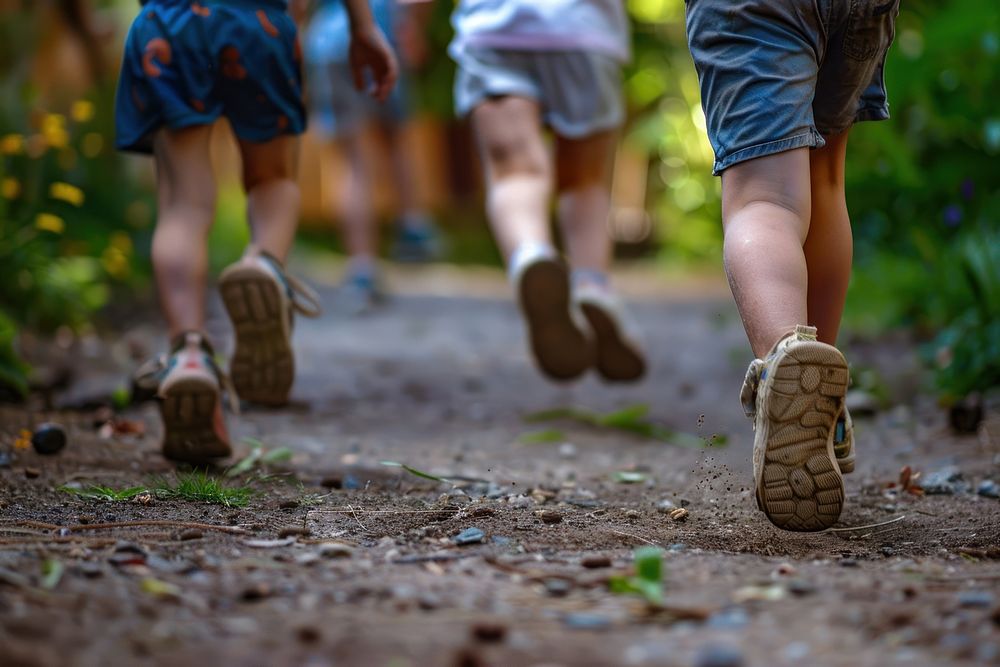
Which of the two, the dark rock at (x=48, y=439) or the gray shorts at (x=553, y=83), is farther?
the gray shorts at (x=553, y=83)

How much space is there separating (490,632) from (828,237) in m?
1.26

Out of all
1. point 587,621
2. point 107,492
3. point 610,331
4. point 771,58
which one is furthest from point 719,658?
point 610,331

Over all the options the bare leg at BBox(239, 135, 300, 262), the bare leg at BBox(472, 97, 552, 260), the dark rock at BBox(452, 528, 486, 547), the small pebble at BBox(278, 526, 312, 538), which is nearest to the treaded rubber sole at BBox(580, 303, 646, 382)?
the bare leg at BBox(472, 97, 552, 260)

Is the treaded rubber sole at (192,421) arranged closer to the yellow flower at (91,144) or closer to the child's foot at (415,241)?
the yellow flower at (91,144)

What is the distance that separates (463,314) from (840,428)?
4.16 m

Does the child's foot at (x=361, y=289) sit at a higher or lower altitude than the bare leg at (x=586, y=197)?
lower

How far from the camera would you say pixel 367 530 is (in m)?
1.89

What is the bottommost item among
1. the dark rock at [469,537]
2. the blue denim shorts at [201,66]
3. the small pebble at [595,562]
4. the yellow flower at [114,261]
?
the dark rock at [469,537]

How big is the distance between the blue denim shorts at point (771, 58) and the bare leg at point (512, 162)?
120 cm

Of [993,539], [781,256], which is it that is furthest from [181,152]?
[993,539]

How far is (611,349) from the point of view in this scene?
11.2 feet

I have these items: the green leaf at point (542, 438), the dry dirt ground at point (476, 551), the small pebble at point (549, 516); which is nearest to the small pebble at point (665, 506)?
the dry dirt ground at point (476, 551)

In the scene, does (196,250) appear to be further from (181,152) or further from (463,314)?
(463,314)

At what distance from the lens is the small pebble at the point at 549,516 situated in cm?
199
